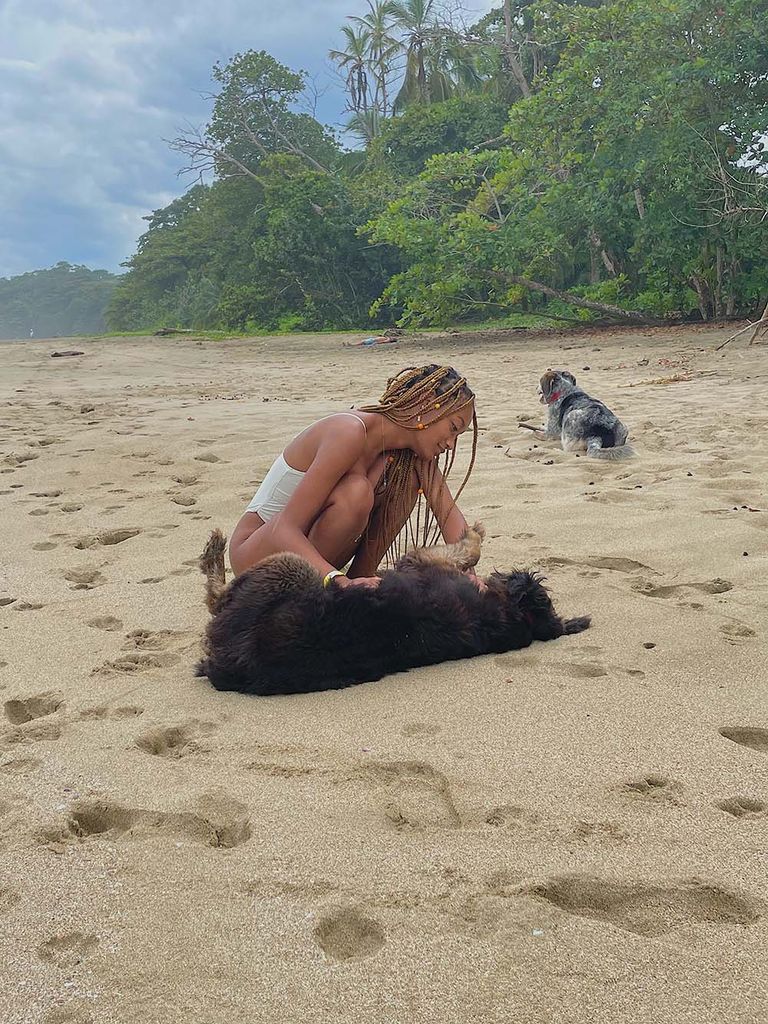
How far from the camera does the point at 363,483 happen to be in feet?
10.2

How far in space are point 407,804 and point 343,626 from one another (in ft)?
2.56

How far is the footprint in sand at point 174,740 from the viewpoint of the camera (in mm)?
2318

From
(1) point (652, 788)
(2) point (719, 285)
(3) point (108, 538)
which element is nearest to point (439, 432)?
(1) point (652, 788)

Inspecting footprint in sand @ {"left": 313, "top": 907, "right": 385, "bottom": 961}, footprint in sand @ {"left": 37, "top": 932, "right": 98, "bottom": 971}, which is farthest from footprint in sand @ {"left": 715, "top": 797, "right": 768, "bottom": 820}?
footprint in sand @ {"left": 37, "top": 932, "right": 98, "bottom": 971}

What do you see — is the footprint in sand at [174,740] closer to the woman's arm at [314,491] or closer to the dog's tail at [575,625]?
the woman's arm at [314,491]

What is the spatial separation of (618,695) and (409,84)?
30124 mm

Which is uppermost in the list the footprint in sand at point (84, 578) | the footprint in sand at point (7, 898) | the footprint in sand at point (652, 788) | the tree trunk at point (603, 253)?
the tree trunk at point (603, 253)

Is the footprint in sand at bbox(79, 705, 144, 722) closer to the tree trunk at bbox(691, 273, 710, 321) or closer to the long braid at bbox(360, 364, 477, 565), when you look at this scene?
the long braid at bbox(360, 364, 477, 565)

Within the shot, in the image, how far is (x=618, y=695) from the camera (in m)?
2.52

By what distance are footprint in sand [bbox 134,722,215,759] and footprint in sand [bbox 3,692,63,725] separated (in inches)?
14.9

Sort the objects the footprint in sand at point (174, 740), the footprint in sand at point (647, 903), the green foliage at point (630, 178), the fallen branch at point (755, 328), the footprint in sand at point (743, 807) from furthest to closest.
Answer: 1. the green foliage at point (630, 178)
2. the fallen branch at point (755, 328)
3. the footprint in sand at point (174, 740)
4. the footprint in sand at point (743, 807)
5. the footprint in sand at point (647, 903)

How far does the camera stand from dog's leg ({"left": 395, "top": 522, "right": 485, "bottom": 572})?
3031 millimetres

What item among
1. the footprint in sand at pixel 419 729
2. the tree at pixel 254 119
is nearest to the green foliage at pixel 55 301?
the tree at pixel 254 119

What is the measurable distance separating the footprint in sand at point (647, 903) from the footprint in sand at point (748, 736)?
646 mm
